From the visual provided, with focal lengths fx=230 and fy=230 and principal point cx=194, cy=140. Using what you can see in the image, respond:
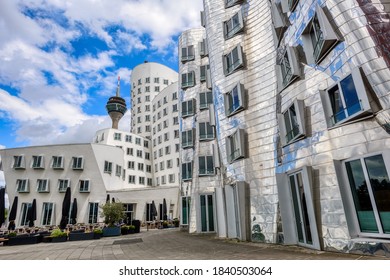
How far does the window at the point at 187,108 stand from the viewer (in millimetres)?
18500

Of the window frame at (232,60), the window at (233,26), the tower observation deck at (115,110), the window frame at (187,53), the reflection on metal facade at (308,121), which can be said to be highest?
the tower observation deck at (115,110)

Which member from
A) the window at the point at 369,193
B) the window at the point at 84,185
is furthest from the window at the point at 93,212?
the window at the point at 369,193

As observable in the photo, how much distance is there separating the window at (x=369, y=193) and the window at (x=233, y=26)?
915cm

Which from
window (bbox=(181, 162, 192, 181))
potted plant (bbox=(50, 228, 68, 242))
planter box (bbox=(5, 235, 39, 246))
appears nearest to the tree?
potted plant (bbox=(50, 228, 68, 242))

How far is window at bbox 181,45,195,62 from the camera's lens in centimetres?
1979

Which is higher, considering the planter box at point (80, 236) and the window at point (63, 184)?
the window at point (63, 184)

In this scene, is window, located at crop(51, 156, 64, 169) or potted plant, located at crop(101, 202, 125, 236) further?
window, located at crop(51, 156, 64, 169)

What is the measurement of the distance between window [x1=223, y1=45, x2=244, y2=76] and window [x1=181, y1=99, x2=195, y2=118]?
6112 mm

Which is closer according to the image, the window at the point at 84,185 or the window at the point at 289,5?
the window at the point at 289,5

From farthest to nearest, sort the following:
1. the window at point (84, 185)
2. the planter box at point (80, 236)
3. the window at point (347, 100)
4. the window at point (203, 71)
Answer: the window at point (84, 185)
the window at point (203, 71)
the planter box at point (80, 236)
the window at point (347, 100)

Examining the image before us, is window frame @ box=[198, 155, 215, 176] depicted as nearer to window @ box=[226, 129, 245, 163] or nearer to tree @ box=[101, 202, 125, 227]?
window @ box=[226, 129, 245, 163]

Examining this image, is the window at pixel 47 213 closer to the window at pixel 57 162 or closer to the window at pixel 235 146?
the window at pixel 57 162

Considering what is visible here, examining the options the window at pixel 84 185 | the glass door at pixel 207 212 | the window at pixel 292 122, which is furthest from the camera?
the window at pixel 84 185

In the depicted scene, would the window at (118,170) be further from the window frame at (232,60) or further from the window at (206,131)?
the window frame at (232,60)
